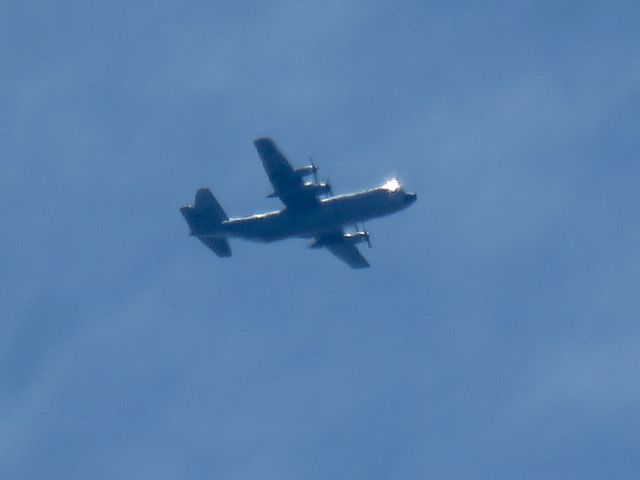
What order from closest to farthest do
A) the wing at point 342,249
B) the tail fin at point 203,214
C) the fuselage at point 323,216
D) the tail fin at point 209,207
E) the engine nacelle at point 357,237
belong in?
the fuselage at point 323,216 → the tail fin at point 203,214 → the tail fin at point 209,207 → the wing at point 342,249 → the engine nacelle at point 357,237

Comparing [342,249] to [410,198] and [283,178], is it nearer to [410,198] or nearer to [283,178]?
[410,198]

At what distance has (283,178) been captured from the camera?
8881 centimetres

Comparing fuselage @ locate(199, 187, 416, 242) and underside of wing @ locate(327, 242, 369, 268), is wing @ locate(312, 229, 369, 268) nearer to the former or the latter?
underside of wing @ locate(327, 242, 369, 268)

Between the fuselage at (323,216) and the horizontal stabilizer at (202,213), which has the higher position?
the horizontal stabilizer at (202,213)

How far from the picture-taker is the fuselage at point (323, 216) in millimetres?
88312

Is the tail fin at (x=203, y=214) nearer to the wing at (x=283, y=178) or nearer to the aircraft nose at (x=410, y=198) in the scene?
the wing at (x=283, y=178)

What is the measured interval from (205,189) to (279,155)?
8.61 metres

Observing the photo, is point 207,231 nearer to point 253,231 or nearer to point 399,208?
point 253,231

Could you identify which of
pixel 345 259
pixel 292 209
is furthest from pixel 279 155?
pixel 345 259

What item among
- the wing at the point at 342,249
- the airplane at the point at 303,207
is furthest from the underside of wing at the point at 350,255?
the airplane at the point at 303,207

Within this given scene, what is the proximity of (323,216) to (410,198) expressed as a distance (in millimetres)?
6120

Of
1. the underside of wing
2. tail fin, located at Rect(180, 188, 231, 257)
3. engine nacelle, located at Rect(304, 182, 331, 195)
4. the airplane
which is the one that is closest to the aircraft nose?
the airplane

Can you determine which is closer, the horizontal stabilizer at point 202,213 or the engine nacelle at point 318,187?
the engine nacelle at point 318,187

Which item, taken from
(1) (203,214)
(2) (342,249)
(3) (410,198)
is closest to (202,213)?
(1) (203,214)
